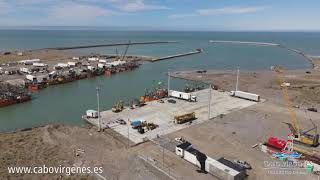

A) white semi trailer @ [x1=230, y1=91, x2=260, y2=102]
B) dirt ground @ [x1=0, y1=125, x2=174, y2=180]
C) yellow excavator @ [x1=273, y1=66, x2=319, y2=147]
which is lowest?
dirt ground @ [x1=0, y1=125, x2=174, y2=180]

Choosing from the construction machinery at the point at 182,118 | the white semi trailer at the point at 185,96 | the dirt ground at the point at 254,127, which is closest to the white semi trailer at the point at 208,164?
the dirt ground at the point at 254,127

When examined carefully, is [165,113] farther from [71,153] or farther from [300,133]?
[300,133]

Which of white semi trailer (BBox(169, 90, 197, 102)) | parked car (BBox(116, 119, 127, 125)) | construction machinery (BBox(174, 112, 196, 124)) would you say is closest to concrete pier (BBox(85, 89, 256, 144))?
parked car (BBox(116, 119, 127, 125))

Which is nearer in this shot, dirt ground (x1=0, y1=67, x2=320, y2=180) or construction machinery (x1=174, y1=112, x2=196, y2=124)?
dirt ground (x1=0, y1=67, x2=320, y2=180)

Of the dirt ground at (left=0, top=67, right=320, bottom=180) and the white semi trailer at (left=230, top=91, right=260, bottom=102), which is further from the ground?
the white semi trailer at (left=230, top=91, right=260, bottom=102)

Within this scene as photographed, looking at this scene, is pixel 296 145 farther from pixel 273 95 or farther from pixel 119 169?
pixel 273 95

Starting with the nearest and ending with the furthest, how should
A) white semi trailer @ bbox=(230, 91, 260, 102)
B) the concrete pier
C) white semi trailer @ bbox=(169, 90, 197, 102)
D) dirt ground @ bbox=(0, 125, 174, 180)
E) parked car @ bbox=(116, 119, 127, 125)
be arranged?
dirt ground @ bbox=(0, 125, 174, 180)
the concrete pier
parked car @ bbox=(116, 119, 127, 125)
white semi trailer @ bbox=(169, 90, 197, 102)
white semi trailer @ bbox=(230, 91, 260, 102)

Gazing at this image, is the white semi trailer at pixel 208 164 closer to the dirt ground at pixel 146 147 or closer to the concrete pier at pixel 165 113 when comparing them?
the dirt ground at pixel 146 147

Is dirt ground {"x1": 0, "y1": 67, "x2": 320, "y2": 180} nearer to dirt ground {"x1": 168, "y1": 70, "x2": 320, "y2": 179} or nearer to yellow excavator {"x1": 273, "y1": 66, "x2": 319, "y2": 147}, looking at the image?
dirt ground {"x1": 168, "y1": 70, "x2": 320, "y2": 179}
